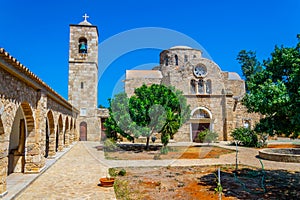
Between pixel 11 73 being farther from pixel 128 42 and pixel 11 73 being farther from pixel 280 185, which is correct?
pixel 128 42

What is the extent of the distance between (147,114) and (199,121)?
10364mm

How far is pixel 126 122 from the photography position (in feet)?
50.3

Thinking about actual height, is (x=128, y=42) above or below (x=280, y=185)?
above

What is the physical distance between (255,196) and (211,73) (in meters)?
20.1

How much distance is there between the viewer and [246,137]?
1934 cm

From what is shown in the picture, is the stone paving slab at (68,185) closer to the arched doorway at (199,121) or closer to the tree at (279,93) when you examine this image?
the tree at (279,93)

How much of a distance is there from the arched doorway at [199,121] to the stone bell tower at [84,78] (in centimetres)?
922

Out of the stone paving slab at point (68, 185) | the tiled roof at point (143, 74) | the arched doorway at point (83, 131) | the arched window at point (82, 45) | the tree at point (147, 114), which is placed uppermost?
the arched window at point (82, 45)

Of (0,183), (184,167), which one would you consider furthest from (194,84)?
(0,183)

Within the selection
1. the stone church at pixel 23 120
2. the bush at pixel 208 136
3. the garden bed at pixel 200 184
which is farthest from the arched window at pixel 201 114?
the garden bed at pixel 200 184

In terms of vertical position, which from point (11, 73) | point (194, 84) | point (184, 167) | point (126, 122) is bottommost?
point (184, 167)

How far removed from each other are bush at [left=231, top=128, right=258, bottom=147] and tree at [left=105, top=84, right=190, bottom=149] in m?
6.22

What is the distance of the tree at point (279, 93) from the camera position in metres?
5.21

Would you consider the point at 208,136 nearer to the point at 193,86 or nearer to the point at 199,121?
the point at 199,121
